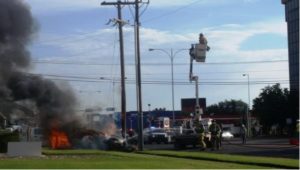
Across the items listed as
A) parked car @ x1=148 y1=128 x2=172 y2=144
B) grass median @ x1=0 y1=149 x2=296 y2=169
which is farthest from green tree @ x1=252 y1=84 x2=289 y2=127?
grass median @ x1=0 y1=149 x2=296 y2=169

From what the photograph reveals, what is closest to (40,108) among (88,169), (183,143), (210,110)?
(183,143)

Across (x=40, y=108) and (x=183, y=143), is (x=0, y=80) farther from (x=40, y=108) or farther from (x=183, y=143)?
(x=183, y=143)

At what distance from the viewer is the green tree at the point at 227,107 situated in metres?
154

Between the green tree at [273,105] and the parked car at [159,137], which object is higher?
the green tree at [273,105]

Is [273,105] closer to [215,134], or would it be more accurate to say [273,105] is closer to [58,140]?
[215,134]

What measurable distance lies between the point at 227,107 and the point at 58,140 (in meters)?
128

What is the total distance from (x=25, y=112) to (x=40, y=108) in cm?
139

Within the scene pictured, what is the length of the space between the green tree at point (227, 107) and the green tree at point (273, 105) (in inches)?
2734

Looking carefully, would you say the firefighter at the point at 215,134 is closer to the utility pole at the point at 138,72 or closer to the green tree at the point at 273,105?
the utility pole at the point at 138,72

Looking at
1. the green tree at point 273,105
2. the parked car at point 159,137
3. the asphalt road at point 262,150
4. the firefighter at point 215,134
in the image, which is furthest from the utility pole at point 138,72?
the green tree at point 273,105

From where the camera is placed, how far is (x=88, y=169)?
17.5m

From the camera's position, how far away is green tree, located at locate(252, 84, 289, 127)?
80312 millimetres

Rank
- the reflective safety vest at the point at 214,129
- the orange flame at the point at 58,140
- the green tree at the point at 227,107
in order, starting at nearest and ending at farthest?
1. the reflective safety vest at the point at 214,129
2. the orange flame at the point at 58,140
3. the green tree at the point at 227,107

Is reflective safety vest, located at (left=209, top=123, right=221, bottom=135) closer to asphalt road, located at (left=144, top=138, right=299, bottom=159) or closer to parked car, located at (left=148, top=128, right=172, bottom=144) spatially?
asphalt road, located at (left=144, top=138, right=299, bottom=159)
